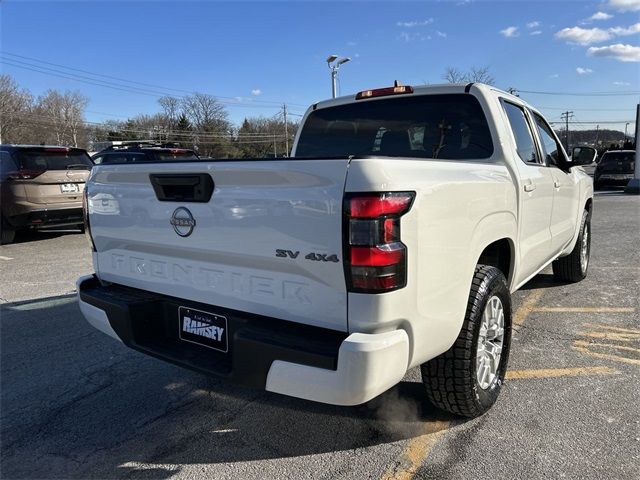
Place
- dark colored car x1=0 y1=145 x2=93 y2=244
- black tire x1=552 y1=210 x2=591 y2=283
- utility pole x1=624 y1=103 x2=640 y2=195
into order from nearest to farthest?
black tire x1=552 y1=210 x2=591 y2=283, dark colored car x1=0 y1=145 x2=93 y2=244, utility pole x1=624 y1=103 x2=640 y2=195

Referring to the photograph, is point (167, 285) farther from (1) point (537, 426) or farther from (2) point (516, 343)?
(2) point (516, 343)

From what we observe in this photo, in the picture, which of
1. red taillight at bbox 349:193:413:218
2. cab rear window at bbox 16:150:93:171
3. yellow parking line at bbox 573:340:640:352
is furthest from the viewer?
cab rear window at bbox 16:150:93:171

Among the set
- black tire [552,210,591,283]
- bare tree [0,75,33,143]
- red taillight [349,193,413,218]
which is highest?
→ bare tree [0,75,33,143]

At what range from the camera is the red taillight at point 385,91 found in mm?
3680

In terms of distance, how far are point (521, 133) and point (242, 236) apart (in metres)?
2.54

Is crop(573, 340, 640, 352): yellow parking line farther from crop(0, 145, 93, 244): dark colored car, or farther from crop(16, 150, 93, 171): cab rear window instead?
crop(16, 150, 93, 171): cab rear window

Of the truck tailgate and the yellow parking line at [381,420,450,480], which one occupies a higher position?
the truck tailgate

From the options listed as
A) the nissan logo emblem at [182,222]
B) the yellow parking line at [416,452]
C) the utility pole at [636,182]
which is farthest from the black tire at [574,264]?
the utility pole at [636,182]

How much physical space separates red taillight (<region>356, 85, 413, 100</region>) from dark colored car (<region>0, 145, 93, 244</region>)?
7008 mm

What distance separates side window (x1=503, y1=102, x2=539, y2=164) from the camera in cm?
369

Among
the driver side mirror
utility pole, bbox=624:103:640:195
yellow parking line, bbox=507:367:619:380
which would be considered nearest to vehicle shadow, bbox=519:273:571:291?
the driver side mirror

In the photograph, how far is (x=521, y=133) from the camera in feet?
12.6

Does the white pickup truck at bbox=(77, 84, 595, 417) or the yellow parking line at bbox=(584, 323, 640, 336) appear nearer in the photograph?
the white pickup truck at bbox=(77, 84, 595, 417)

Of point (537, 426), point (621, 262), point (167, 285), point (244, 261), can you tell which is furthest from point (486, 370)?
point (621, 262)
